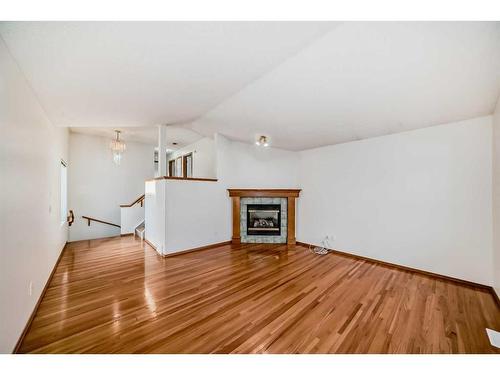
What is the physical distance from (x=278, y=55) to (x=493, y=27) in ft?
4.71

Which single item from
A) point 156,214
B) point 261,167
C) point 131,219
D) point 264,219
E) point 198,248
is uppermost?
point 261,167

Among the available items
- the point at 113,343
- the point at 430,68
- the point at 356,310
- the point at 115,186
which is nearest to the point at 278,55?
the point at 430,68

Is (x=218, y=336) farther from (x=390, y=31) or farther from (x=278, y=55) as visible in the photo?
(x=390, y=31)

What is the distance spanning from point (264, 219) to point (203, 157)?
260cm

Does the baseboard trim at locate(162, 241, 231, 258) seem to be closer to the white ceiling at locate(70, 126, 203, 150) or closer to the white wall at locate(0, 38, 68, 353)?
the white wall at locate(0, 38, 68, 353)

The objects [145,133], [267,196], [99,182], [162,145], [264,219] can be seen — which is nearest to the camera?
[162,145]

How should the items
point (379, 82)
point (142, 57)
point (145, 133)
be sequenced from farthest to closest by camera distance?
point (145, 133) → point (379, 82) → point (142, 57)

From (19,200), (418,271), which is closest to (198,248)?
(19,200)

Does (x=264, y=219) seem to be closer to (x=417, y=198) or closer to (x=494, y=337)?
(x=417, y=198)

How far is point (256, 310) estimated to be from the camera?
2.08 m

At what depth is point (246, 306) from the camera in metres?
2.15

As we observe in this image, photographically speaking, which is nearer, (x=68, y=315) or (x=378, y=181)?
(x=68, y=315)

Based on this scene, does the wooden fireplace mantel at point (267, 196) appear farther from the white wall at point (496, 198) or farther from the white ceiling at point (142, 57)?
the white wall at point (496, 198)

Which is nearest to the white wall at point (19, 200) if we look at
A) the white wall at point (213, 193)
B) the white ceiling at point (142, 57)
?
the white ceiling at point (142, 57)
